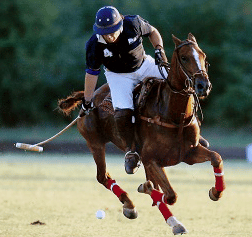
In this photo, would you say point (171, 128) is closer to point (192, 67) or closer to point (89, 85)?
point (192, 67)

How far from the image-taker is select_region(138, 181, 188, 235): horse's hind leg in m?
7.27

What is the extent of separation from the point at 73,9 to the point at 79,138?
26.6ft

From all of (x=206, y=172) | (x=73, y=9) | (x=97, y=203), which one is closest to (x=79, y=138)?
(x=73, y=9)

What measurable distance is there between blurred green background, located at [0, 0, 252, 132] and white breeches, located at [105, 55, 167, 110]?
2558 centimetres

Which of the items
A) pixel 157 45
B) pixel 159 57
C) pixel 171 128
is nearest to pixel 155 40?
pixel 157 45

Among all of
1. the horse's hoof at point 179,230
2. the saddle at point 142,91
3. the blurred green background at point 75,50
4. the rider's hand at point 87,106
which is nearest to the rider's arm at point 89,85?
the rider's hand at point 87,106

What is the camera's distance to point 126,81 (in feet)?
26.8

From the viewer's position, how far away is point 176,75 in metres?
7.36

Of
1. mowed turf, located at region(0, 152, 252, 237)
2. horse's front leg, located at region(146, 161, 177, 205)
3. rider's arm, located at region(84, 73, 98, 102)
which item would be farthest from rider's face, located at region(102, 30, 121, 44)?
mowed turf, located at region(0, 152, 252, 237)

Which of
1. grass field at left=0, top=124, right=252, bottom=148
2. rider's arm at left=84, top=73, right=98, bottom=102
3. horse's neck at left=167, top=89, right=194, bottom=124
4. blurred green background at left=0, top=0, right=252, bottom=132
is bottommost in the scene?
grass field at left=0, top=124, right=252, bottom=148

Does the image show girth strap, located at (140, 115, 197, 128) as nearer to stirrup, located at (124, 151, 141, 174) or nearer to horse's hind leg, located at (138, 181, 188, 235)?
stirrup, located at (124, 151, 141, 174)

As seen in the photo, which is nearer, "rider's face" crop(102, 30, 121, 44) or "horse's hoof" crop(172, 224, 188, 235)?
"horse's hoof" crop(172, 224, 188, 235)

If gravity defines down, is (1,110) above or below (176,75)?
below

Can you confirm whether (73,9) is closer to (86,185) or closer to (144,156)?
(86,185)
